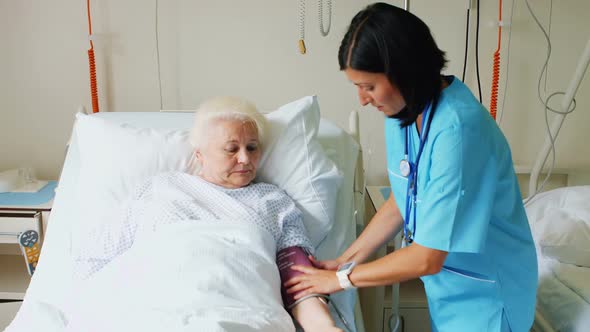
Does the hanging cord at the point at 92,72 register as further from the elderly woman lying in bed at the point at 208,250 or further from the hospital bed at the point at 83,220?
the elderly woman lying in bed at the point at 208,250

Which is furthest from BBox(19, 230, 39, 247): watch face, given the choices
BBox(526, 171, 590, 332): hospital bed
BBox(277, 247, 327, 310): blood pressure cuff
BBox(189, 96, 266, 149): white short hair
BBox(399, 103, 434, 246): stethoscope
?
BBox(526, 171, 590, 332): hospital bed

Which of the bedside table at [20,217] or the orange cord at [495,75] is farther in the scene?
the orange cord at [495,75]

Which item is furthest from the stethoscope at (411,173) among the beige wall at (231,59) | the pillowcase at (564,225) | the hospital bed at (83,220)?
the beige wall at (231,59)

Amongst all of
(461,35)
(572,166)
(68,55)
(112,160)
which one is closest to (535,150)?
(572,166)

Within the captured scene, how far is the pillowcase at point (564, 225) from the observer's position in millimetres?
1621

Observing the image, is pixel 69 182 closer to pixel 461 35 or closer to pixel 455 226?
pixel 455 226

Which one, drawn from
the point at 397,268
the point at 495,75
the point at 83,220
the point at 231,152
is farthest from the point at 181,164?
the point at 495,75

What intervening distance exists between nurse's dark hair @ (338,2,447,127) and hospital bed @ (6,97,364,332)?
2.18ft

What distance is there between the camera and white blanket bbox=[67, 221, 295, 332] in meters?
1.09

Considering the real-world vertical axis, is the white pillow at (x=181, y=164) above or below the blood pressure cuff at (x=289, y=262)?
above

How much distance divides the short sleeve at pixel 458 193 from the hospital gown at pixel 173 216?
1.57ft

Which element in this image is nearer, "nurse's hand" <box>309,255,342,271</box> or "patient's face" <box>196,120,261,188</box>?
"nurse's hand" <box>309,255,342,271</box>

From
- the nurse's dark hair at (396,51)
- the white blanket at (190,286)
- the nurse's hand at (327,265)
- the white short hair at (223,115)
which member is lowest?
the nurse's hand at (327,265)

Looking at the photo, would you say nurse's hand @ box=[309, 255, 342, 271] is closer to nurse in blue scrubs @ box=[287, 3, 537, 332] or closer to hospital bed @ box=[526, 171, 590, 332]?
nurse in blue scrubs @ box=[287, 3, 537, 332]
